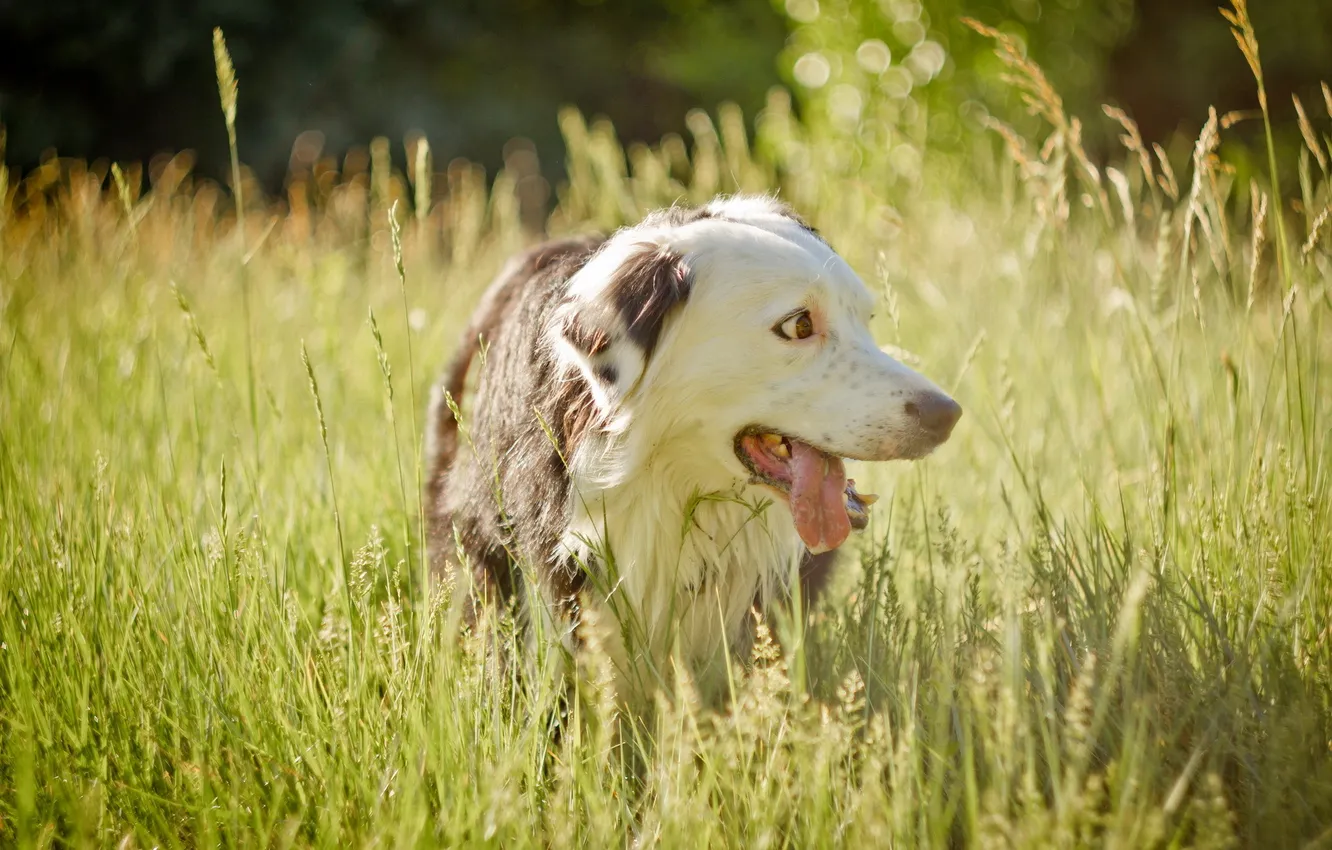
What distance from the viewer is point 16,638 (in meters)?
1.78

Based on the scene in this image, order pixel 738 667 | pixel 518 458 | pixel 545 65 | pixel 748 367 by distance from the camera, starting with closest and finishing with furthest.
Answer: pixel 738 667 → pixel 748 367 → pixel 518 458 → pixel 545 65

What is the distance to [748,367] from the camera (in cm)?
207

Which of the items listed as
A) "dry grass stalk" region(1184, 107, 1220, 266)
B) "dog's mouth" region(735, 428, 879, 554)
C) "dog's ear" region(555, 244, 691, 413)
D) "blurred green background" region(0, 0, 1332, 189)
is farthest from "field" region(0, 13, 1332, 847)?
"blurred green background" region(0, 0, 1332, 189)

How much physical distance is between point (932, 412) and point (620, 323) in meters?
0.66

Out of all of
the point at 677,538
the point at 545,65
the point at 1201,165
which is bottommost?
the point at 677,538

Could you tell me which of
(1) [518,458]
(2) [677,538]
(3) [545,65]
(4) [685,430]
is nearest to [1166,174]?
(4) [685,430]

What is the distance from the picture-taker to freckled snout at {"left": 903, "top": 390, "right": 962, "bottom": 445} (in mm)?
1979

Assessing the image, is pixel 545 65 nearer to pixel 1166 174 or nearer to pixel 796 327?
pixel 1166 174

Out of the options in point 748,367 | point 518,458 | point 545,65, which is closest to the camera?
point 748,367

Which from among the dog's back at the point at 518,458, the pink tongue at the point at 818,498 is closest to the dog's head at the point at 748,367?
the pink tongue at the point at 818,498

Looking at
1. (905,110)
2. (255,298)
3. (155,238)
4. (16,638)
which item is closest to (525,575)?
(16,638)

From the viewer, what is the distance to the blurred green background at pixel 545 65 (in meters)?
6.73

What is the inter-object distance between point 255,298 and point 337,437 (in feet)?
6.31

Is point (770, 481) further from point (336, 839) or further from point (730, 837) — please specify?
point (336, 839)
